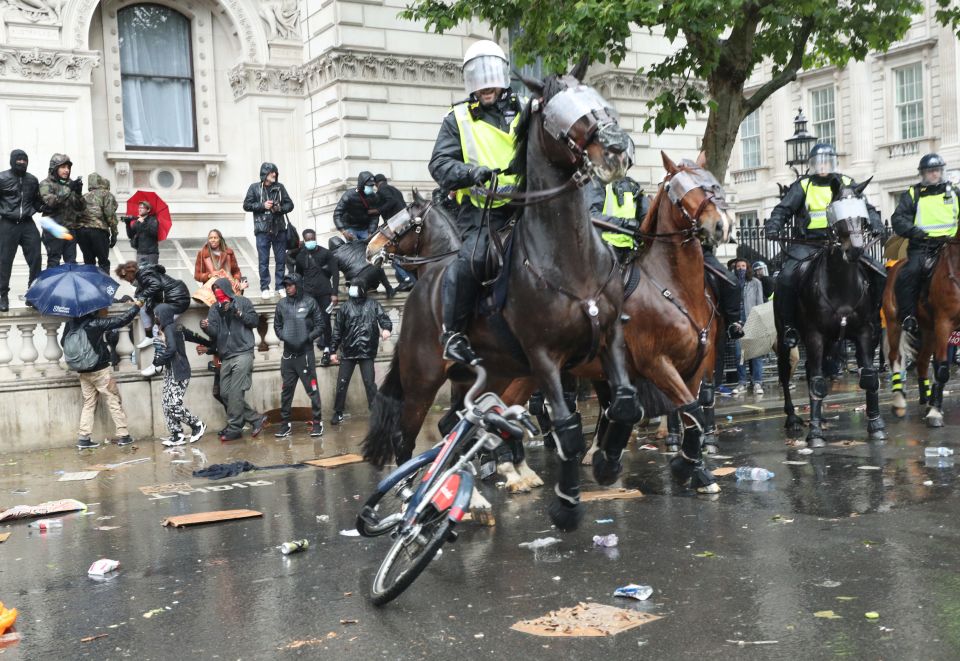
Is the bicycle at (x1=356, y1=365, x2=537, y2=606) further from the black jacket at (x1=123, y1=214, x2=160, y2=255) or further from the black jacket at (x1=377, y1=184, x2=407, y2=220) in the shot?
the black jacket at (x1=123, y1=214, x2=160, y2=255)

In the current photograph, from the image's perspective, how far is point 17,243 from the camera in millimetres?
14094

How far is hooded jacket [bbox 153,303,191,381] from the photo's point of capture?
42.4 feet

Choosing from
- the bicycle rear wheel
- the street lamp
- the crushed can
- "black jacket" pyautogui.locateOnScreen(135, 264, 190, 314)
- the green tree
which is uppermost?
the green tree

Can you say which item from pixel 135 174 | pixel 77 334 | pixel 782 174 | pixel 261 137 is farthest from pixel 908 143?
pixel 77 334

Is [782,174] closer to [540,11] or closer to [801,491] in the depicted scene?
[540,11]

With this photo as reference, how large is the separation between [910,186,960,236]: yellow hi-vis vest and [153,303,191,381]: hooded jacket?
867 centimetres

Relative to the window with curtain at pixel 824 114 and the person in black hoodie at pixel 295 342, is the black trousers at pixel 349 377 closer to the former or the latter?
the person in black hoodie at pixel 295 342

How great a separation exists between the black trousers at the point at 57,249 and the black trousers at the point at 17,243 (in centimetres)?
21

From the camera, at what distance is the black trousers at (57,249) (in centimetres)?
1448

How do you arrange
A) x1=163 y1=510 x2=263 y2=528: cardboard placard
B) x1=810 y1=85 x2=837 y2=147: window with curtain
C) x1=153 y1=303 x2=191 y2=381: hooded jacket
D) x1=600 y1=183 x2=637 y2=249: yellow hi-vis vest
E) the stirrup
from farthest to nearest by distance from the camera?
x1=810 y1=85 x2=837 y2=147: window with curtain < x1=153 y1=303 x2=191 y2=381: hooded jacket < x1=600 y1=183 x2=637 y2=249: yellow hi-vis vest < x1=163 y1=510 x2=263 y2=528: cardboard placard < the stirrup

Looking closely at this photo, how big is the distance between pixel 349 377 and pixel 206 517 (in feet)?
19.7

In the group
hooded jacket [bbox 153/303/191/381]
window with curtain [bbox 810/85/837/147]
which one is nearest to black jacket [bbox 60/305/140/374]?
hooded jacket [bbox 153/303/191/381]

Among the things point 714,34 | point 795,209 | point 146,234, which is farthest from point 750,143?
point 795,209

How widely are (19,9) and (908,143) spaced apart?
29161 millimetres
